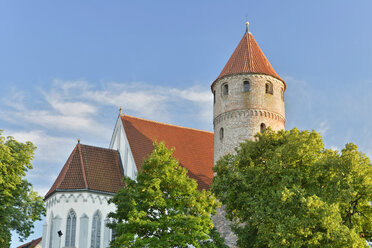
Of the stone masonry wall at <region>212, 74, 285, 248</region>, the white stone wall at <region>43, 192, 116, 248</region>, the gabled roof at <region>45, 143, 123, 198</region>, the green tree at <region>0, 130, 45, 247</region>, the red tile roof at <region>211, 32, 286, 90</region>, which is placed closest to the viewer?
the green tree at <region>0, 130, 45, 247</region>

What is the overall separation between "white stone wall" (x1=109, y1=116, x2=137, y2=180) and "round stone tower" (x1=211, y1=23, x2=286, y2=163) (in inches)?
214

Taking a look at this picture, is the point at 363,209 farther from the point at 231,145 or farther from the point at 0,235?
the point at 0,235

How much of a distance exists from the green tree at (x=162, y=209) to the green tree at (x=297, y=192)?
169 cm

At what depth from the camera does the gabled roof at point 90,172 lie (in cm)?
2879

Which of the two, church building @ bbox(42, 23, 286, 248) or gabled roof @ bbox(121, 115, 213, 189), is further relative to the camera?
gabled roof @ bbox(121, 115, 213, 189)

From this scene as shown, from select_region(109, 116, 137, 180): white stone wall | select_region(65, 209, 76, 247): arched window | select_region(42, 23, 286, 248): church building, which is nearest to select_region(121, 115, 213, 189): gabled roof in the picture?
select_region(42, 23, 286, 248): church building

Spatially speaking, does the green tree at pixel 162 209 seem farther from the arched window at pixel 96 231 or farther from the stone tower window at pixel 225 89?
the stone tower window at pixel 225 89

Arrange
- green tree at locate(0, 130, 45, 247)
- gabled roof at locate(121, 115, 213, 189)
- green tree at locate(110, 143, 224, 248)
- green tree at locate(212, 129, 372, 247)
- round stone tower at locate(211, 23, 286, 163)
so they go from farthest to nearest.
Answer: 1. gabled roof at locate(121, 115, 213, 189)
2. round stone tower at locate(211, 23, 286, 163)
3. green tree at locate(0, 130, 45, 247)
4. green tree at locate(110, 143, 224, 248)
5. green tree at locate(212, 129, 372, 247)

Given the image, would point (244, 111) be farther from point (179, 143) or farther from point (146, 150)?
point (146, 150)

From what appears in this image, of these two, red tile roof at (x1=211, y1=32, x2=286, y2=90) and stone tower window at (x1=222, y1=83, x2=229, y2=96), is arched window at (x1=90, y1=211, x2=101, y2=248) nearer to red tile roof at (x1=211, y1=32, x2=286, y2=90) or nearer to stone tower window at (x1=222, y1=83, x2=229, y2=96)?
stone tower window at (x1=222, y1=83, x2=229, y2=96)

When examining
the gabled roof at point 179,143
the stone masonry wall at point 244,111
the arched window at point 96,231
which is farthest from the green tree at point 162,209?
the gabled roof at point 179,143

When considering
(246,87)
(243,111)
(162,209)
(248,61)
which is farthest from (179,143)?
(162,209)

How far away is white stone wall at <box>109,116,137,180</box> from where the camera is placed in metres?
31.1

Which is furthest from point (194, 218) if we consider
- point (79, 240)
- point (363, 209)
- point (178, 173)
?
point (79, 240)
